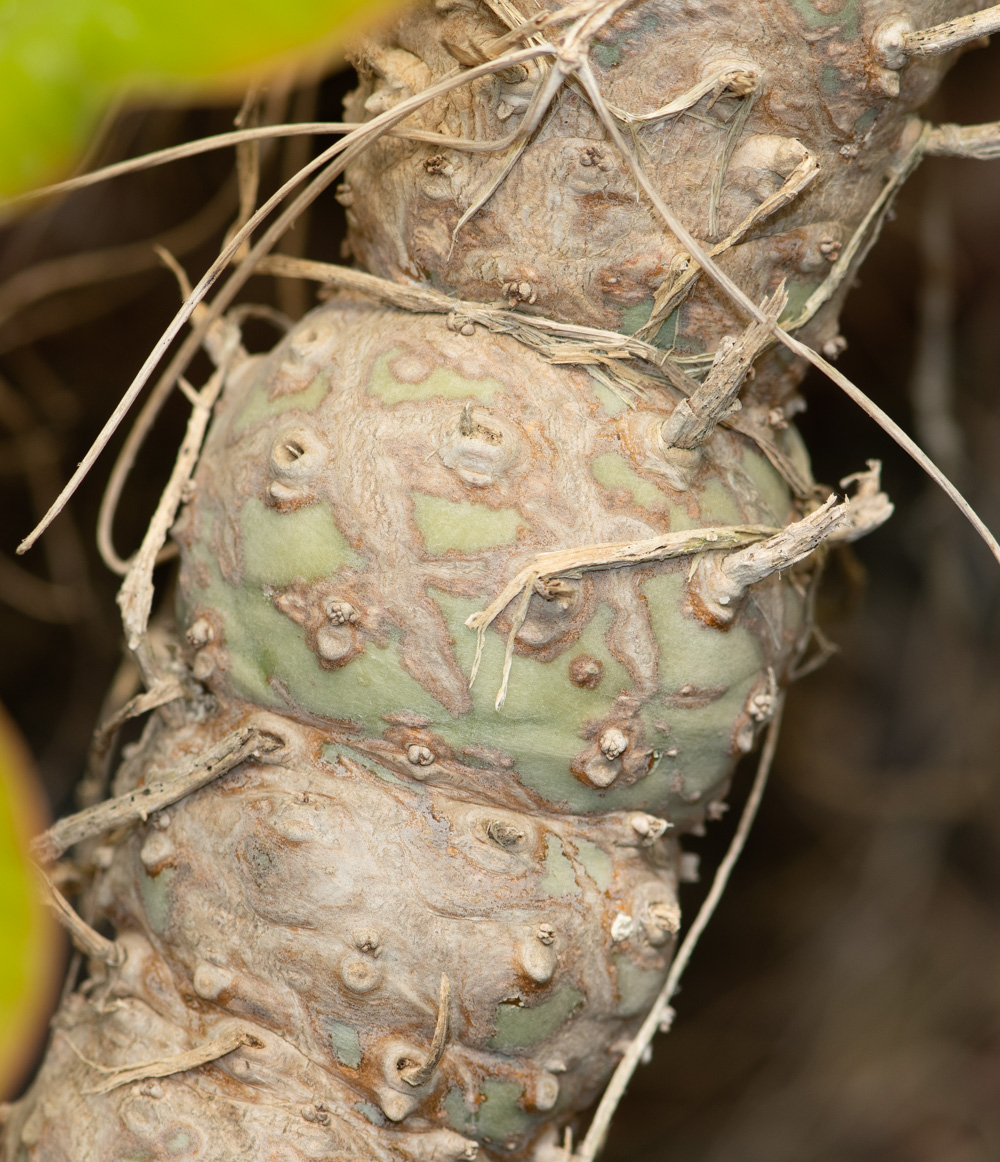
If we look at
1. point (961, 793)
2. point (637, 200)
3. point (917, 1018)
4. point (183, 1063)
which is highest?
point (637, 200)

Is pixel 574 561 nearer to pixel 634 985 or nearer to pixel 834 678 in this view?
pixel 634 985

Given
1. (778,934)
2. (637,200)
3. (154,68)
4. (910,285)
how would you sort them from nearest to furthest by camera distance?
(154,68), (637,200), (910,285), (778,934)

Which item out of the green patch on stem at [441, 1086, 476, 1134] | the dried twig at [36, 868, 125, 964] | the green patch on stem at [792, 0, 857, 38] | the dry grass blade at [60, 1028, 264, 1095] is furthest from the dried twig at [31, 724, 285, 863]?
the green patch on stem at [792, 0, 857, 38]

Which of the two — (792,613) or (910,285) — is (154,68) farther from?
(910,285)

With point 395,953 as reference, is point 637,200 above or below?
above

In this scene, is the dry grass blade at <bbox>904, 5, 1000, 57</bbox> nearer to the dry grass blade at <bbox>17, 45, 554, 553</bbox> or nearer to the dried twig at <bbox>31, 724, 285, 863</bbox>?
the dry grass blade at <bbox>17, 45, 554, 553</bbox>

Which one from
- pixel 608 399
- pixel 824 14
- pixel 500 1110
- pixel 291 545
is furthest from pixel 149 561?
pixel 824 14

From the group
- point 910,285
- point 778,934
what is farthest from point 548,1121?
point 910,285

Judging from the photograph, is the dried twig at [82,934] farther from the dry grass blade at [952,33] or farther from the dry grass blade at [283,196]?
the dry grass blade at [952,33]
